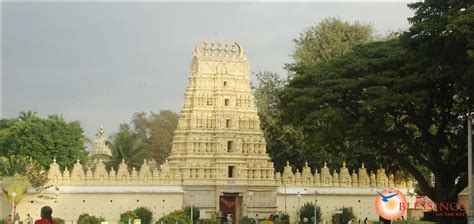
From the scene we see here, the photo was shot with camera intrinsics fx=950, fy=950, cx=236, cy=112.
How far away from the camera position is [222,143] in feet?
171

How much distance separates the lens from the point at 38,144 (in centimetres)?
5978

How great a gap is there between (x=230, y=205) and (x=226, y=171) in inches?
84.9

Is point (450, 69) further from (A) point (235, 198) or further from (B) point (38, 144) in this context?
(B) point (38, 144)

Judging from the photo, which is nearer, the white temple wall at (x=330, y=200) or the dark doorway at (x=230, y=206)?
the dark doorway at (x=230, y=206)

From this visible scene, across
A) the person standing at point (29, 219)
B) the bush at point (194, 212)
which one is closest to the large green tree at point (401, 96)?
the bush at point (194, 212)

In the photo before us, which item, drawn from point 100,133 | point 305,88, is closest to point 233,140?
point 305,88

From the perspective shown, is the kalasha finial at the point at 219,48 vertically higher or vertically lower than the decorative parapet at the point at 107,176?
higher

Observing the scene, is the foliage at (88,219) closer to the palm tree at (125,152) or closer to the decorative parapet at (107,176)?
the decorative parapet at (107,176)

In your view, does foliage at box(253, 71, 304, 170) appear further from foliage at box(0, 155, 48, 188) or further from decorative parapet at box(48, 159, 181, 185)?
foliage at box(0, 155, 48, 188)

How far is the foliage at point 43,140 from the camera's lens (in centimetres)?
5947

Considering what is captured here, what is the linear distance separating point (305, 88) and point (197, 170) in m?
12.3

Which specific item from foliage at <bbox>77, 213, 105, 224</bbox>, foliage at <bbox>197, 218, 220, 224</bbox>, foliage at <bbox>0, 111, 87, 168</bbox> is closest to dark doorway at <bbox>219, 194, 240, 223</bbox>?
foliage at <bbox>197, 218, 220, 224</bbox>

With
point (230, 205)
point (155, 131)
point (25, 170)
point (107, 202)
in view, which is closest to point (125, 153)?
point (230, 205)

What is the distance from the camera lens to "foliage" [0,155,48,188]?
1844 inches
